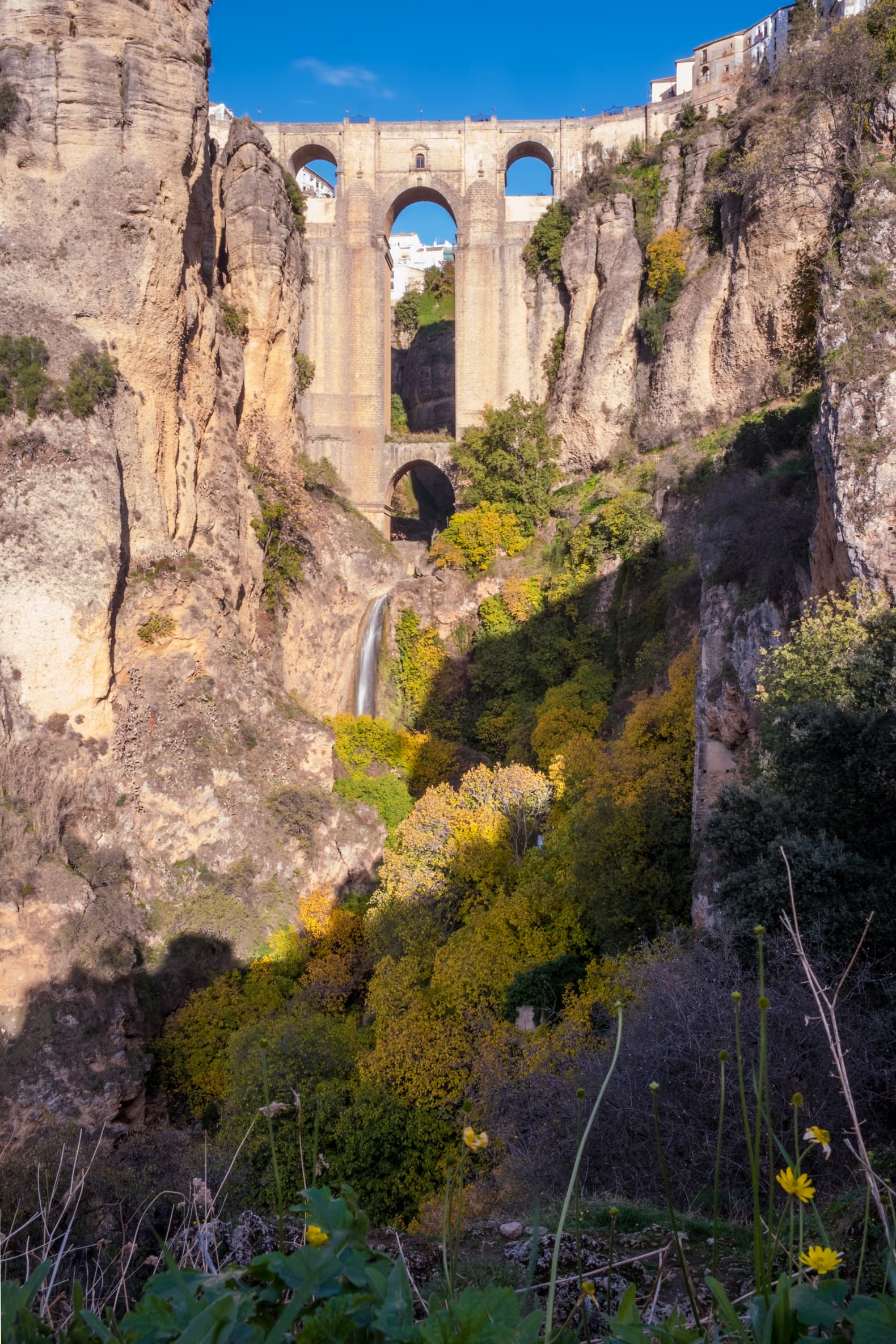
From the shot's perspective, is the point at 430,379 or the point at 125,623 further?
the point at 430,379

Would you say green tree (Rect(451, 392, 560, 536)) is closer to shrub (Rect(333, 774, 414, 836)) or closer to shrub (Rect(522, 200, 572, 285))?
shrub (Rect(522, 200, 572, 285))

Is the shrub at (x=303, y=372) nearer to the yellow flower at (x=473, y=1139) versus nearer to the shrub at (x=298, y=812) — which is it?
the shrub at (x=298, y=812)

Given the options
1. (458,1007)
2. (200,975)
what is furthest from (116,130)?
(458,1007)

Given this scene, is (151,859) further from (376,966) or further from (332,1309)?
(332,1309)

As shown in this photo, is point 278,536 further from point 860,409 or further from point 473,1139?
point 473,1139

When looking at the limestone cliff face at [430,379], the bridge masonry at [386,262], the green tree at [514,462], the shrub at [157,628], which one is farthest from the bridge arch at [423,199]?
the shrub at [157,628]

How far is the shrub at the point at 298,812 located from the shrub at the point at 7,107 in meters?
18.2

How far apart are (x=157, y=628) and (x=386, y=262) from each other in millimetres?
19938

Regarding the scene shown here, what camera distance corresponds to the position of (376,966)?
17.4 m

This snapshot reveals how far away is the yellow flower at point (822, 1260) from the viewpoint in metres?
1.79

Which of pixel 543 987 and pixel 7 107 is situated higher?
pixel 7 107

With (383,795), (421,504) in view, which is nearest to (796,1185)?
(383,795)

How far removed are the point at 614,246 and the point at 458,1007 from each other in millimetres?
27911

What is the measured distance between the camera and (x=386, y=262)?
35.1m
